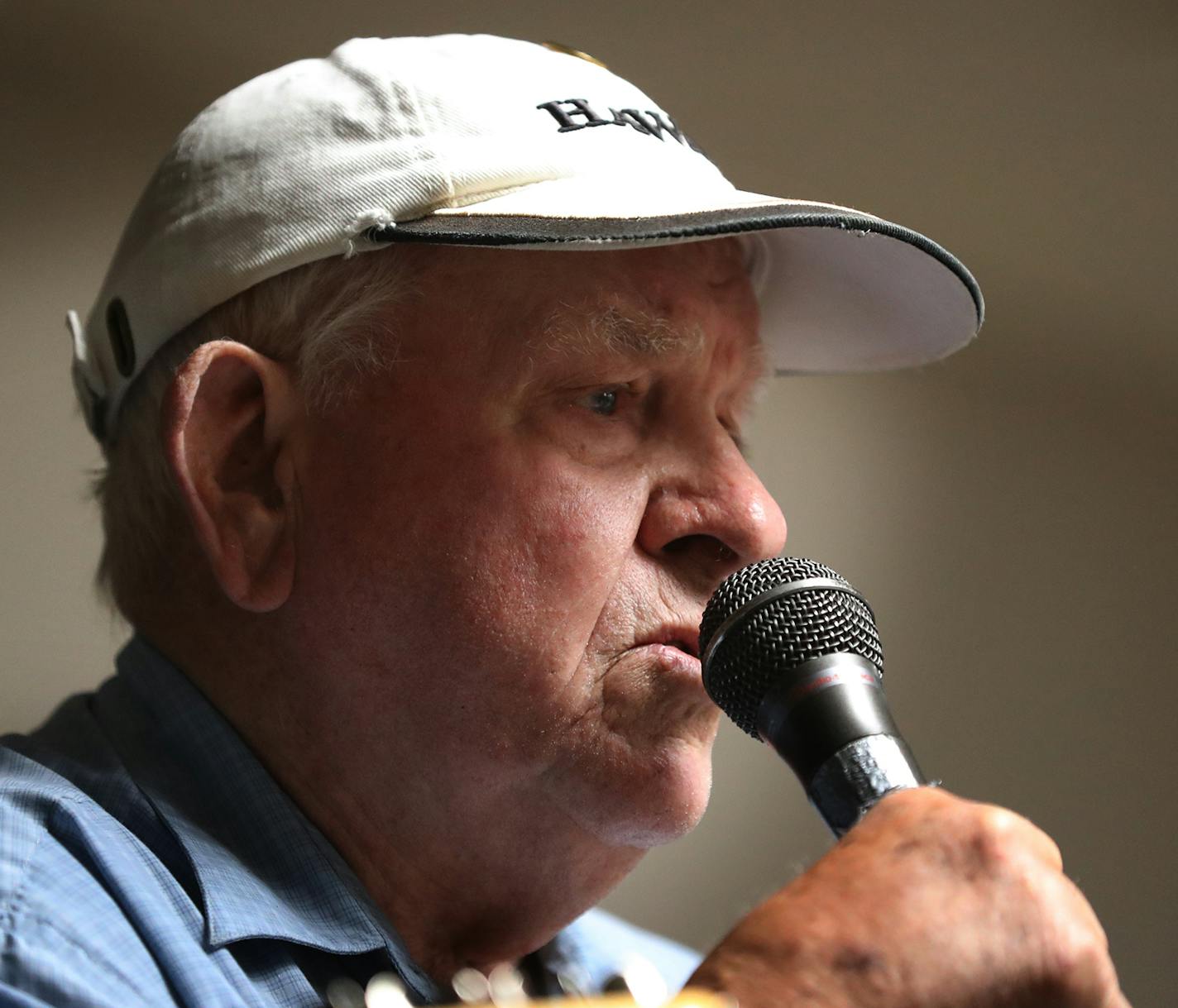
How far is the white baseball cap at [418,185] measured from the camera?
99 cm

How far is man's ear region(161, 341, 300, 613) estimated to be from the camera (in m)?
1.00

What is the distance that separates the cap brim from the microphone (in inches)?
11.0

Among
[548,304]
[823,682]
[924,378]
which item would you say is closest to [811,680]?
[823,682]

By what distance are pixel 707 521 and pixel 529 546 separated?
16 centimetres

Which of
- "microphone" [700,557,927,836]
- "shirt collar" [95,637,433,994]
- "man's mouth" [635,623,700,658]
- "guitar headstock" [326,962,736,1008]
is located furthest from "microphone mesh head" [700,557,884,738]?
"shirt collar" [95,637,433,994]

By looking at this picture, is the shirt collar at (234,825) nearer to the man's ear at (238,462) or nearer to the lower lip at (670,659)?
the man's ear at (238,462)

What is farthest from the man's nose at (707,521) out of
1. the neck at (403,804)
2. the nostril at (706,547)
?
the neck at (403,804)

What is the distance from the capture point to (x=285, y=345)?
1.05 m

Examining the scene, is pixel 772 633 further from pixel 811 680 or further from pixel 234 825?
pixel 234 825

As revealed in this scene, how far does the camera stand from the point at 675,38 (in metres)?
1.66

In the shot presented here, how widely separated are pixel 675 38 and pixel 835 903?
1287 millimetres

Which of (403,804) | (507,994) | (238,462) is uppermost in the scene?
(238,462)

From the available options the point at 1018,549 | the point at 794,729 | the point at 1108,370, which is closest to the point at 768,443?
the point at 1018,549

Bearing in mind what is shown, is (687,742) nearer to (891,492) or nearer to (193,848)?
(193,848)
